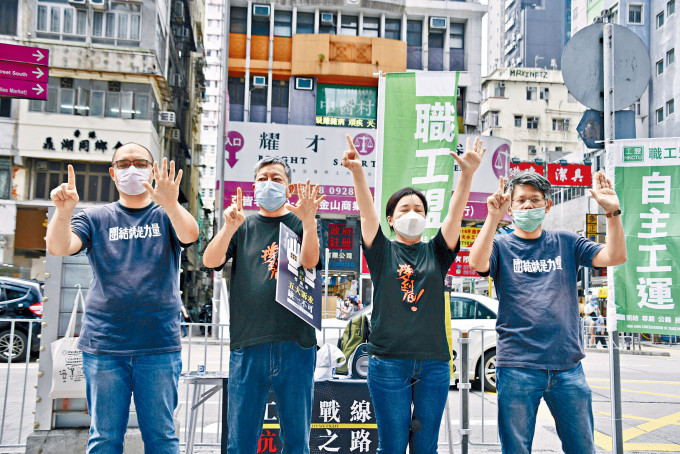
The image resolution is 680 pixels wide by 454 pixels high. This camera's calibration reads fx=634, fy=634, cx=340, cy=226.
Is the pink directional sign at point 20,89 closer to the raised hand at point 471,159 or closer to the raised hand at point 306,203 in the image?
the raised hand at point 306,203

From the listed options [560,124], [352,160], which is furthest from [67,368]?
[560,124]

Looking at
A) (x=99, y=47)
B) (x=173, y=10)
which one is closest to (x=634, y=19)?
(x=173, y=10)

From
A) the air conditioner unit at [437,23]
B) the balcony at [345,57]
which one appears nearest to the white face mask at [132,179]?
the balcony at [345,57]

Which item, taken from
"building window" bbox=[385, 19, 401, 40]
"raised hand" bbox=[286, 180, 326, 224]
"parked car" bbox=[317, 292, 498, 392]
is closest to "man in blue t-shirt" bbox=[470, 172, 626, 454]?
"raised hand" bbox=[286, 180, 326, 224]

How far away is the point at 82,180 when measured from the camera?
71.6 feet

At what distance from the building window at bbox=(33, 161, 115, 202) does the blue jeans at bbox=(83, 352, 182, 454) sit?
1955cm

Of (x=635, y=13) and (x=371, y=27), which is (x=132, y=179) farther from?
(x=635, y=13)

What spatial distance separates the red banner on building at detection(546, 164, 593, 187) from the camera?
2386cm

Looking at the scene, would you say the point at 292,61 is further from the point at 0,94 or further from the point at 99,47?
the point at 0,94

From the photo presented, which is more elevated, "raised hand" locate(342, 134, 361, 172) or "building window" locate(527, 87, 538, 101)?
"building window" locate(527, 87, 538, 101)

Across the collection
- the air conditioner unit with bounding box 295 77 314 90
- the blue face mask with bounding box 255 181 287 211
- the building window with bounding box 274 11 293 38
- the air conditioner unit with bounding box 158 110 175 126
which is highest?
the building window with bounding box 274 11 293 38

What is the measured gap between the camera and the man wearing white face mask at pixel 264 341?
3375mm

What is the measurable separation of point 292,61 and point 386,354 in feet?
87.5

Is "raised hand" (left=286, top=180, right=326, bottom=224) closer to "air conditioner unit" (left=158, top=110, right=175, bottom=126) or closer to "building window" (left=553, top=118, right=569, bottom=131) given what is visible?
"air conditioner unit" (left=158, top=110, right=175, bottom=126)
